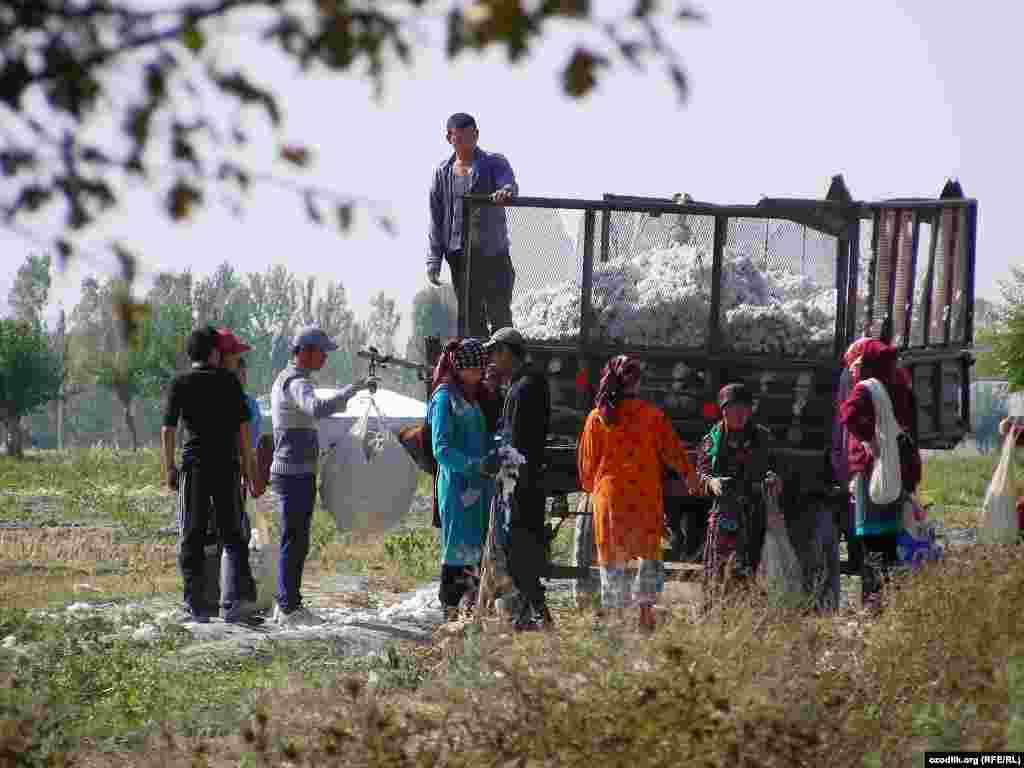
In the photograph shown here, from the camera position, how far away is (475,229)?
1128 centimetres

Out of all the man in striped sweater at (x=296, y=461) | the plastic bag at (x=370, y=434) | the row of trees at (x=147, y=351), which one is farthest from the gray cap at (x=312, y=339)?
the row of trees at (x=147, y=351)

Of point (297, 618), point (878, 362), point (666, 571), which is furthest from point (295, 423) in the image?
point (878, 362)

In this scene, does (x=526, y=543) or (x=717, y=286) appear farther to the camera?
(x=717, y=286)

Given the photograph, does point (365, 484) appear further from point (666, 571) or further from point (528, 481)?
point (528, 481)

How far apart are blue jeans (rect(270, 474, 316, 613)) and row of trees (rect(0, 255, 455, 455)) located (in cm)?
5895

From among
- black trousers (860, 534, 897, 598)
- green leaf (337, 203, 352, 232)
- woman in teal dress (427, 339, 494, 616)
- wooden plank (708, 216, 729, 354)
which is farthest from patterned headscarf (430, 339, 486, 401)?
green leaf (337, 203, 352, 232)

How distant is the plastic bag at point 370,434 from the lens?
11109 mm

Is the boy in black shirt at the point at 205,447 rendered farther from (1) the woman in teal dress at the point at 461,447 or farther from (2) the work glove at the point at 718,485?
(2) the work glove at the point at 718,485

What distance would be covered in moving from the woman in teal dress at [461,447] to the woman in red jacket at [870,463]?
1862 mm

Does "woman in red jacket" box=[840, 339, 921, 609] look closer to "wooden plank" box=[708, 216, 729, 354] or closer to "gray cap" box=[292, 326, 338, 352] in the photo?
"wooden plank" box=[708, 216, 729, 354]

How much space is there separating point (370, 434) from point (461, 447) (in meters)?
1.84

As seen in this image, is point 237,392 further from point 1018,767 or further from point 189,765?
point 1018,767

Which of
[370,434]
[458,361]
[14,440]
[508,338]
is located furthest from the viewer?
[14,440]

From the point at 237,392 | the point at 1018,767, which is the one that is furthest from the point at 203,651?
the point at 1018,767
